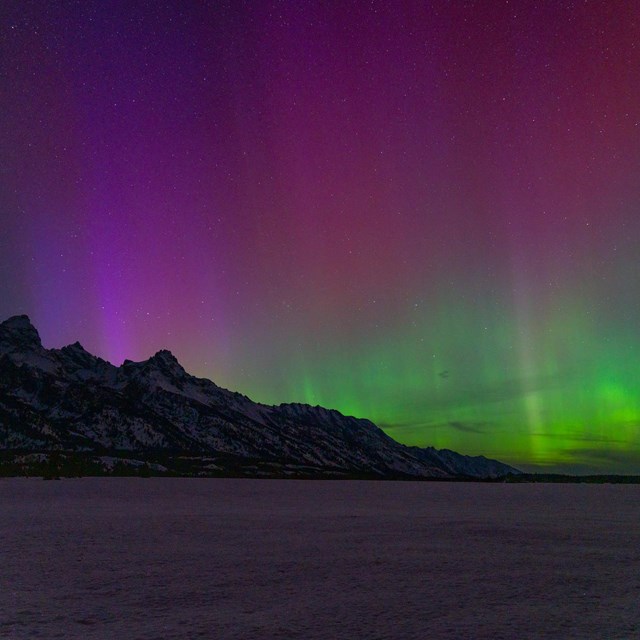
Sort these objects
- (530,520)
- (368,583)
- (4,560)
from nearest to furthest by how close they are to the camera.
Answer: (368,583)
(4,560)
(530,520)

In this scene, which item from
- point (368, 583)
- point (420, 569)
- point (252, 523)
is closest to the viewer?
point (368, 583)

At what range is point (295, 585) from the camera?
18.1 m

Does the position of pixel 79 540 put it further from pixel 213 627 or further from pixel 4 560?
pixel 213 627

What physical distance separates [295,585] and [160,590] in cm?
364

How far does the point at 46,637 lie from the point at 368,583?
9054 mm

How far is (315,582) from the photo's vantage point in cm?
1855

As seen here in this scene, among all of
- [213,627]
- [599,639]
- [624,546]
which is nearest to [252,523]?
[624,546]

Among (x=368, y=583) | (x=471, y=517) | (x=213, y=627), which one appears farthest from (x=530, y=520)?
(x=213, y=627)

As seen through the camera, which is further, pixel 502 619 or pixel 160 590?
pixel 160 590

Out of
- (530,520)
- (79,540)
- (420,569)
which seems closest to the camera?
(420,569)

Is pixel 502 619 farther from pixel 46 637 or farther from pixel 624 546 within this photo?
pixel 624 546

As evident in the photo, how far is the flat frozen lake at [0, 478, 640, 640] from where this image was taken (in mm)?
13281

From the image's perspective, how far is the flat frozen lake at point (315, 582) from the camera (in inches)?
523

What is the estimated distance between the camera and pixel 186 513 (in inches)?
1793
